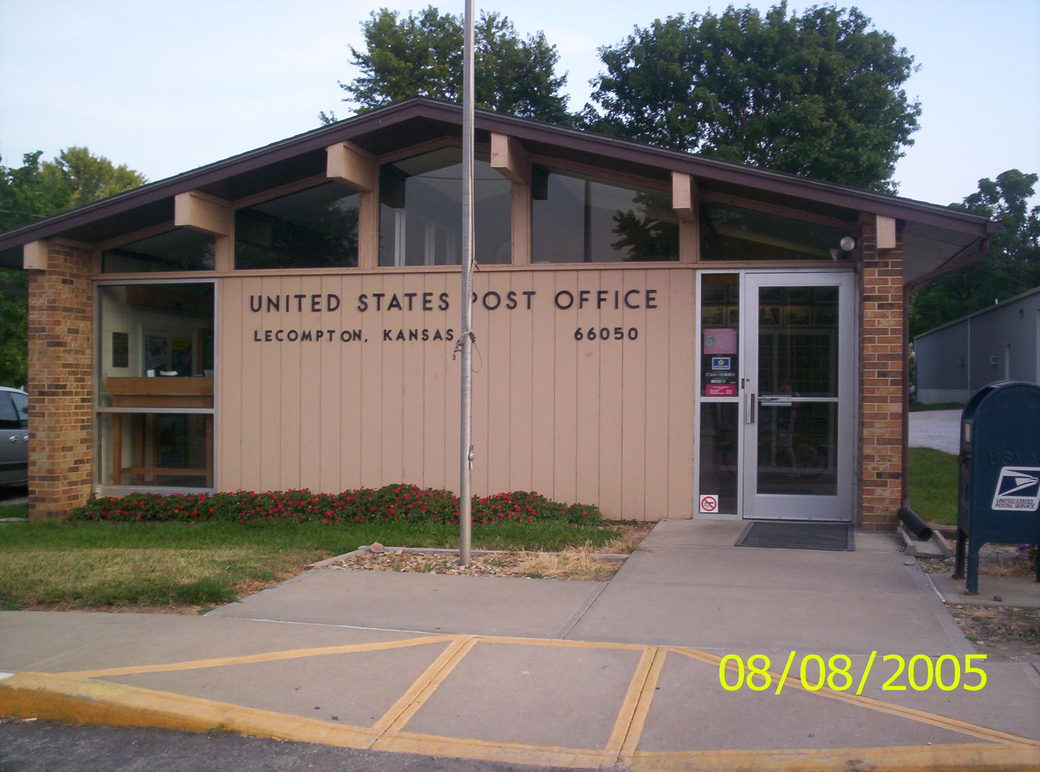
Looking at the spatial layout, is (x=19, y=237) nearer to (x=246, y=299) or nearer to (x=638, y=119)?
(x=246, y=299)

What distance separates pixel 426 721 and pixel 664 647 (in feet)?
5.28

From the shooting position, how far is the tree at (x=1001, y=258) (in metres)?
39.5

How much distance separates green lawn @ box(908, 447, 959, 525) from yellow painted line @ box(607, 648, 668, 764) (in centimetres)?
594

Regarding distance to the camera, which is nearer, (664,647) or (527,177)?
(664,647)

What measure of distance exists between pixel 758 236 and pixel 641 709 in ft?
20.6

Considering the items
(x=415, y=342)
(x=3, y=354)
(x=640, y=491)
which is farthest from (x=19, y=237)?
(x=3, y=354)

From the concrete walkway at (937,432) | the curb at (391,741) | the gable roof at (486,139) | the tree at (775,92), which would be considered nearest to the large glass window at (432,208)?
the gable roof at (486,139)

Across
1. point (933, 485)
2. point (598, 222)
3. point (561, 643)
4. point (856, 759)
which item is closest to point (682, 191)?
point (598, 222)

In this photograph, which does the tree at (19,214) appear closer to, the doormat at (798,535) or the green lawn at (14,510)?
the green lawn at (14,510)

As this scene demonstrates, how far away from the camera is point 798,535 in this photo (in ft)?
29.9

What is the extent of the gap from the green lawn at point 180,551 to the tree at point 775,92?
63.6 ft

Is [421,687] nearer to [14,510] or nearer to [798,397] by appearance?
[798,397]

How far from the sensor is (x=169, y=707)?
491 centimetres
